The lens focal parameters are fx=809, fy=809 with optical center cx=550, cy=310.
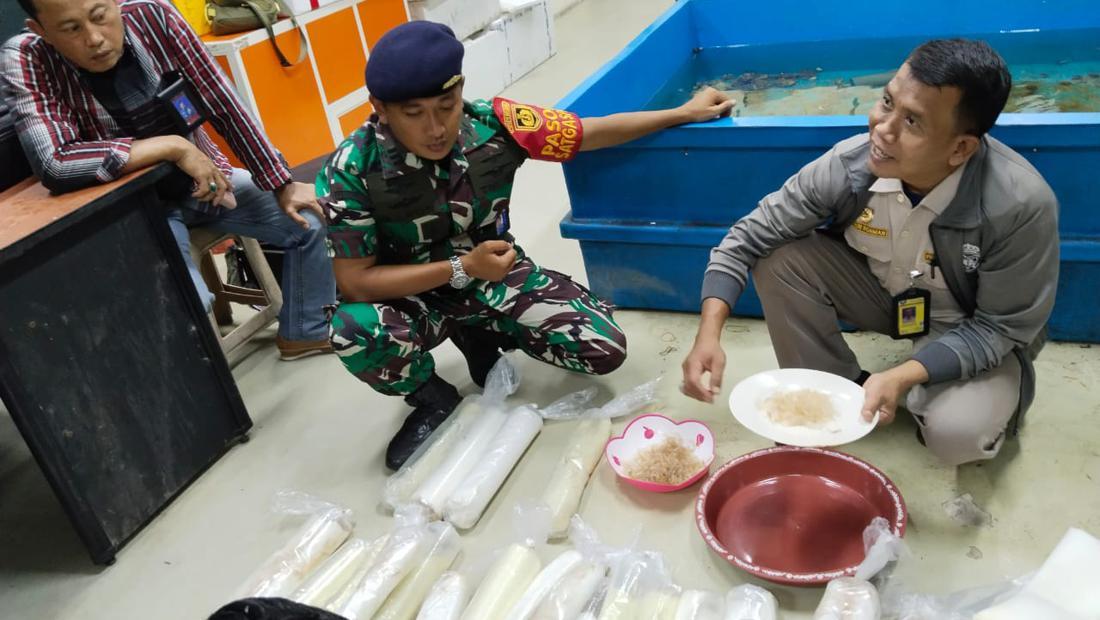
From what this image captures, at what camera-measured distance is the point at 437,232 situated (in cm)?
202

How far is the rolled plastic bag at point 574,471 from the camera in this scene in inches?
69.6

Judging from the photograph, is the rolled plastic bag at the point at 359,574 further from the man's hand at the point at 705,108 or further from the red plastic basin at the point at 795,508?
the man's hand at the point at 705,108

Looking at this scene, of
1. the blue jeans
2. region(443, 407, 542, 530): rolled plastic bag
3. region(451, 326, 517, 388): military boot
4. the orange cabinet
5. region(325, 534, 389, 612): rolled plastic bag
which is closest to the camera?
region(325, 534, 389, 612): rolled plastic bag

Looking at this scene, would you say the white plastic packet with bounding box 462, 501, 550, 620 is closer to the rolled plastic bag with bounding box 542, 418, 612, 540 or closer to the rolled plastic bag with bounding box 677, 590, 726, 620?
the rolled plastic bag with bounding box 542, 418, 612, 540

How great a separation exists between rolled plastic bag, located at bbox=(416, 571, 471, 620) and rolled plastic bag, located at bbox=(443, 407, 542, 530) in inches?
8.6

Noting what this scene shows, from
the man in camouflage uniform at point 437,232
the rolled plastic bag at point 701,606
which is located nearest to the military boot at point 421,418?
the man in camouflage uniform at point 437,232

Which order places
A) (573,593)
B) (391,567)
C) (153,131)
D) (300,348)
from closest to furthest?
1. (573,593)
2. (391,567)
3. (153,131)
4. (300,348)

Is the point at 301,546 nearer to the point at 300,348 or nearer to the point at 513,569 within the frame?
the point at 513,569

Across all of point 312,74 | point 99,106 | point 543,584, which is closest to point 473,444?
point 543,584

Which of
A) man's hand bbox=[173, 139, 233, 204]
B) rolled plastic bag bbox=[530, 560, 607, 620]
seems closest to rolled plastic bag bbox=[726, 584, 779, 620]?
rolled plastic bag bbox=[530, 560, 607, 620]

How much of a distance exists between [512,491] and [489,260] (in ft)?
1.82

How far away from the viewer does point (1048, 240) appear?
151 cm

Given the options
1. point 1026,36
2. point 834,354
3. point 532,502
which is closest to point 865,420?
point 834,354

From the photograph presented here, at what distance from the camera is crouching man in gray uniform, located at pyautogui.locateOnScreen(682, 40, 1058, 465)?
146cm
